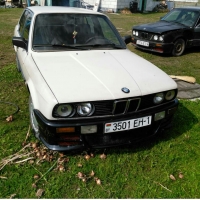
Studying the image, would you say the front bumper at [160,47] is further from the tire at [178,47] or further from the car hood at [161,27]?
the car hood at [161,27]

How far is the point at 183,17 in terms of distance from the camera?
845 cm

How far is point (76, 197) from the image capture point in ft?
8.04

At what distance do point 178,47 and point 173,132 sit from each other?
517cm

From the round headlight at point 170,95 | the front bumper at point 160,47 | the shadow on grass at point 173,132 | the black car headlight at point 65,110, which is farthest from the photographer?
the front bumper at point 160,47

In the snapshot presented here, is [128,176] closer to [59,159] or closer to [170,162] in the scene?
[170,162]

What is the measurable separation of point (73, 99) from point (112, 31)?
202 centimetres

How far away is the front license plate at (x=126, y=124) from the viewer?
8.61ft

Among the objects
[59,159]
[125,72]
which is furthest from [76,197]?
[125,72]

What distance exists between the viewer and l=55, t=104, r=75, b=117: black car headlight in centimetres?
244

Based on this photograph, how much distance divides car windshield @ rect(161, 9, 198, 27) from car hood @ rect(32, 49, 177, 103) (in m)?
5.63

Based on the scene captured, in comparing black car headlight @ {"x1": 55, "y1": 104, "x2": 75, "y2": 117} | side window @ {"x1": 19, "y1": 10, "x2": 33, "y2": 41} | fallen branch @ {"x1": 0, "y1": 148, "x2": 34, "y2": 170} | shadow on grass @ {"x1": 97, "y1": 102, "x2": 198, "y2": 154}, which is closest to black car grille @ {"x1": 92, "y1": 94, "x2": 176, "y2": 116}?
black car headlight @ {"x1": 55, "y1": 104, "x2": 75, "y2": 117}

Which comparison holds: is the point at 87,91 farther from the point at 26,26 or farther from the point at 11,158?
the point at 26,26

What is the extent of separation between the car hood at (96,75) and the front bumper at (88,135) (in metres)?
0.25

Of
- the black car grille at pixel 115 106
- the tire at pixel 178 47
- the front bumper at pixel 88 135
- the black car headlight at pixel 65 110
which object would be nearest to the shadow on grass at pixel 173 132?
the front bumper at pixel 88 135
